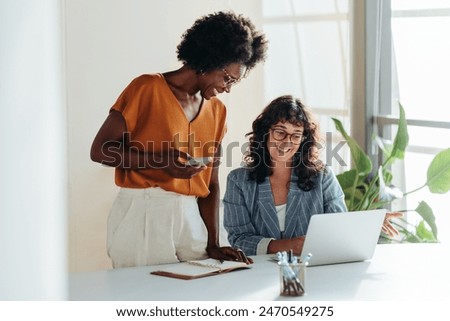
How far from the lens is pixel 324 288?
79.7 inches

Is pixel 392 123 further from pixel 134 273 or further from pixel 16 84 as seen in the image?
pixel 16 84

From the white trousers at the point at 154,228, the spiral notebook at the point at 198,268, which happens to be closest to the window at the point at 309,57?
the white trousers at the point at 154,228

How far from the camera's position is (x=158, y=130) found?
8.83 ft

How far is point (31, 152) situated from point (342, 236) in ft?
6.39

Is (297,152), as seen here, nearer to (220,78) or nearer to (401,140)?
(220,78)

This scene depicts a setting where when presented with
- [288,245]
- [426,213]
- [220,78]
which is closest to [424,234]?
[426,213]

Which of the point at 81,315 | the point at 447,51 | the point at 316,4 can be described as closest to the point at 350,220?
the point at 81,315

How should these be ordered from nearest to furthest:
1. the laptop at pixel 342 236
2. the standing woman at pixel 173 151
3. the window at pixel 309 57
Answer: the laptop at pixel 342 236, the standing woman at pixel 173 151, the window at pixel 309 57

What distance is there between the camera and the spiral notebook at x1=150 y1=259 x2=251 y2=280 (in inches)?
84.7

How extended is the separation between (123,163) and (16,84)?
2.26 meters

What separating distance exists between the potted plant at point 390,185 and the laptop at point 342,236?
1419mm

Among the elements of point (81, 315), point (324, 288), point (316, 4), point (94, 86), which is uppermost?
point (316, 4)

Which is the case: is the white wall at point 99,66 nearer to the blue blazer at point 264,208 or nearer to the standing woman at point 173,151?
the standing woman at point 173,151

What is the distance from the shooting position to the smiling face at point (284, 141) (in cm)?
265
